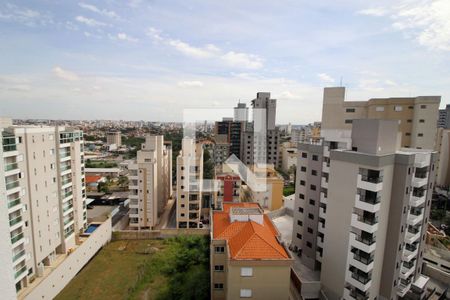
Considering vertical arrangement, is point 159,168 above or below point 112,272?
above

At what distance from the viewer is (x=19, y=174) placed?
694 centimetres

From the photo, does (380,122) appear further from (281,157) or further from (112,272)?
(281,157)

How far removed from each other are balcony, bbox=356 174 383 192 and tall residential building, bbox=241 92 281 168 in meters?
12.3

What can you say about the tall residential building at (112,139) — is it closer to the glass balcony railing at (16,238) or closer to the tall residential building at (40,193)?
the tall residential building at (40,193)

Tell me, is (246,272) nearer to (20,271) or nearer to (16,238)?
(20,271)

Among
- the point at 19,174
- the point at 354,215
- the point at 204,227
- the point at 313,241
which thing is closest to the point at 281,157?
the point at 204,227

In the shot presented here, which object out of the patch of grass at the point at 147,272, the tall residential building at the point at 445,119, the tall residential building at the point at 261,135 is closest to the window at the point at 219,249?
the patch of grass at the point at 147,272

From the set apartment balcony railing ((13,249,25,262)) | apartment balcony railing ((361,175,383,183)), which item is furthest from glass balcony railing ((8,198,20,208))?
apartment balcony railing ((361,175,383,183))

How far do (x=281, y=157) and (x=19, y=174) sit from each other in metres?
22.8

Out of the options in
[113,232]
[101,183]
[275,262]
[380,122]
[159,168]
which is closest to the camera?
[275,262]

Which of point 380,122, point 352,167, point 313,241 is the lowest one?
point 313,241

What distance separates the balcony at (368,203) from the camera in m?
5.96

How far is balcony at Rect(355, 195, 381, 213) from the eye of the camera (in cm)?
596

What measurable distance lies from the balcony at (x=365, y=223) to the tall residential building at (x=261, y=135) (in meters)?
12.2
